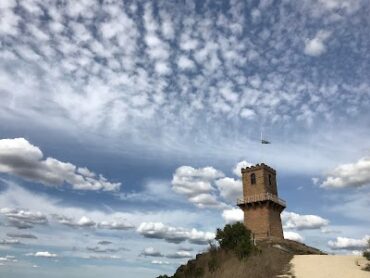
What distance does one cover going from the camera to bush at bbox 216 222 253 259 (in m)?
32.1

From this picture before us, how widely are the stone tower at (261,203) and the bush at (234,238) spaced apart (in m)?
12.8

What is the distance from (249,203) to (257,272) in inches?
946

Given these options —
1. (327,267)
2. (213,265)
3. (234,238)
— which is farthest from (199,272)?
(327,267)

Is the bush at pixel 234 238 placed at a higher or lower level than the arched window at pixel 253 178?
lower

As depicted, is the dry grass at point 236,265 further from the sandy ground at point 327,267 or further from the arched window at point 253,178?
the arched window at point 253,178

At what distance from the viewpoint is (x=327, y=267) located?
27219 mm

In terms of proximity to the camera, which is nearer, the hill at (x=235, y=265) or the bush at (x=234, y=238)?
the hill at (x=235, y=265)

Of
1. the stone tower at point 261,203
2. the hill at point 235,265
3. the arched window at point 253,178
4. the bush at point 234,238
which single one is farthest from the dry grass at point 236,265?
the arched window at point 253,178

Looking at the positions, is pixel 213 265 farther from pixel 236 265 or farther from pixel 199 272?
pixel 236 265

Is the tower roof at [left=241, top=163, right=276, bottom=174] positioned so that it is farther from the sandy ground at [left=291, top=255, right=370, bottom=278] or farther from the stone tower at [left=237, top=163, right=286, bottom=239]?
the sandy ground at [left=291, top=255, right=370, bottom=278]

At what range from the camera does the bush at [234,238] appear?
3212 cm

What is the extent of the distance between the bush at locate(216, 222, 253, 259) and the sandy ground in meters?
4.18

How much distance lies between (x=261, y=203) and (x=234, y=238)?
14861mm

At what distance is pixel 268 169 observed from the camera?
1986 inches
